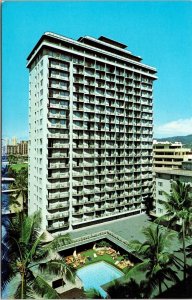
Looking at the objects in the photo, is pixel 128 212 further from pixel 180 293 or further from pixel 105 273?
pixel 180 293

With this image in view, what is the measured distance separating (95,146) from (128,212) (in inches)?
447

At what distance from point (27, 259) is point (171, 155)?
56198 millimetres

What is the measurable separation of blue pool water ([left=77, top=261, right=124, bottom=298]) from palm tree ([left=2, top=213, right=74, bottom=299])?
35.8 feet

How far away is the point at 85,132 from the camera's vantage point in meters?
32.9

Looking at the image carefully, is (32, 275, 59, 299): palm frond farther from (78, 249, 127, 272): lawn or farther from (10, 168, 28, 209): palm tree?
(10, 168, 28, 209): palm tree

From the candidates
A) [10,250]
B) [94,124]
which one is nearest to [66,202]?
[94,124]

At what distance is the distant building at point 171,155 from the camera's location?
60612 millimetres

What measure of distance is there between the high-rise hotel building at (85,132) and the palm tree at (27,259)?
1769cm

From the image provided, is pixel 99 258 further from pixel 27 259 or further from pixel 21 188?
pixel 21 188

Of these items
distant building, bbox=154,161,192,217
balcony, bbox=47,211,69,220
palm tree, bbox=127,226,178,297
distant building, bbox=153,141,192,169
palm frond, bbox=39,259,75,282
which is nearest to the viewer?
palm frond, bbox=39,259,75,282

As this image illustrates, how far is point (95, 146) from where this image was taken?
111 ft

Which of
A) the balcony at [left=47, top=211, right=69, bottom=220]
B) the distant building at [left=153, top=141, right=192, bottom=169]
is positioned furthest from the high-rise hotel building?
the distant building at [left=153, top=141, right=192, bottom=169]

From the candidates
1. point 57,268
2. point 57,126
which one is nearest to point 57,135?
point 57,126

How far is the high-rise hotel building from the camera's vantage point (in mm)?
29906
